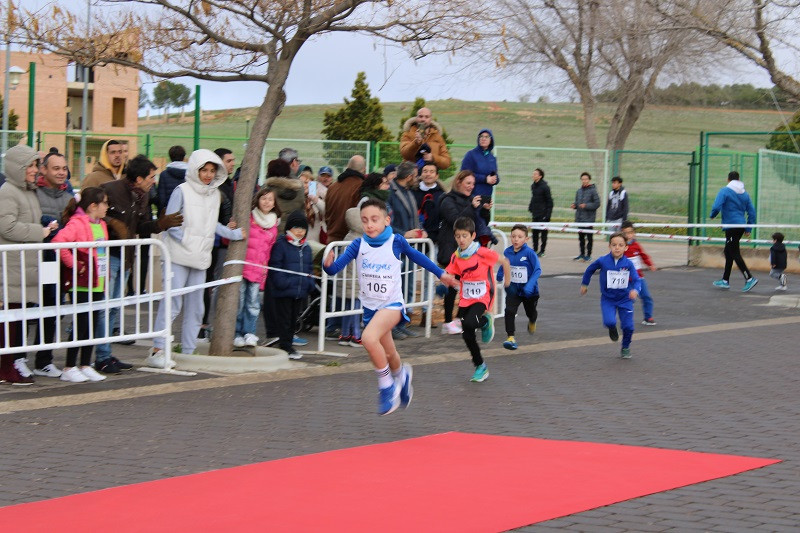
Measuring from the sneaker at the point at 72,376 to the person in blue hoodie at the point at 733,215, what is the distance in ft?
43.7

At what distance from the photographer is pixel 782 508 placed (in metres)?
6.62

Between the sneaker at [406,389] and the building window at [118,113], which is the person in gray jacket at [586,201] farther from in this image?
the building window at [118,113]

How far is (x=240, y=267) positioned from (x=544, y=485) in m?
5.59

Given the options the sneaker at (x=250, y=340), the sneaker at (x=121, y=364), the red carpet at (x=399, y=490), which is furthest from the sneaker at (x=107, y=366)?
the red carpet at (x=399, y=490)

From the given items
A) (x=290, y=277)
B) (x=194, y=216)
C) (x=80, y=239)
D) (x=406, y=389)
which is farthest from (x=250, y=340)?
(x=406, y=389)

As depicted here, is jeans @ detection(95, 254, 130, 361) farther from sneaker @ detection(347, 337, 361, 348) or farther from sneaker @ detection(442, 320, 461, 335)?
sneaker @ detection(442, 320, 461, 335)

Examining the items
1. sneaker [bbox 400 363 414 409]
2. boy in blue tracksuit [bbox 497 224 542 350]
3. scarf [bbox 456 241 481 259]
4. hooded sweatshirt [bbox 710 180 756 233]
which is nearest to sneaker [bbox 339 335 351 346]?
boy in blue tracksuit [bbox 497 224 542 350]

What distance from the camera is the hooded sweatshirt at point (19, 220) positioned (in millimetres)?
10023

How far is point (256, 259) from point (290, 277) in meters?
0.41

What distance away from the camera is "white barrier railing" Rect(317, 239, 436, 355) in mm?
12617

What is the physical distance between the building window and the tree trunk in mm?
64368

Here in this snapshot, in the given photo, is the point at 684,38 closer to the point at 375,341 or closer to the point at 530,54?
the point at 530,54

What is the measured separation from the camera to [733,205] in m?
21.8

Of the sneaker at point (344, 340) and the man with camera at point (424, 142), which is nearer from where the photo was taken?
the sneaker at point (344, 340)
